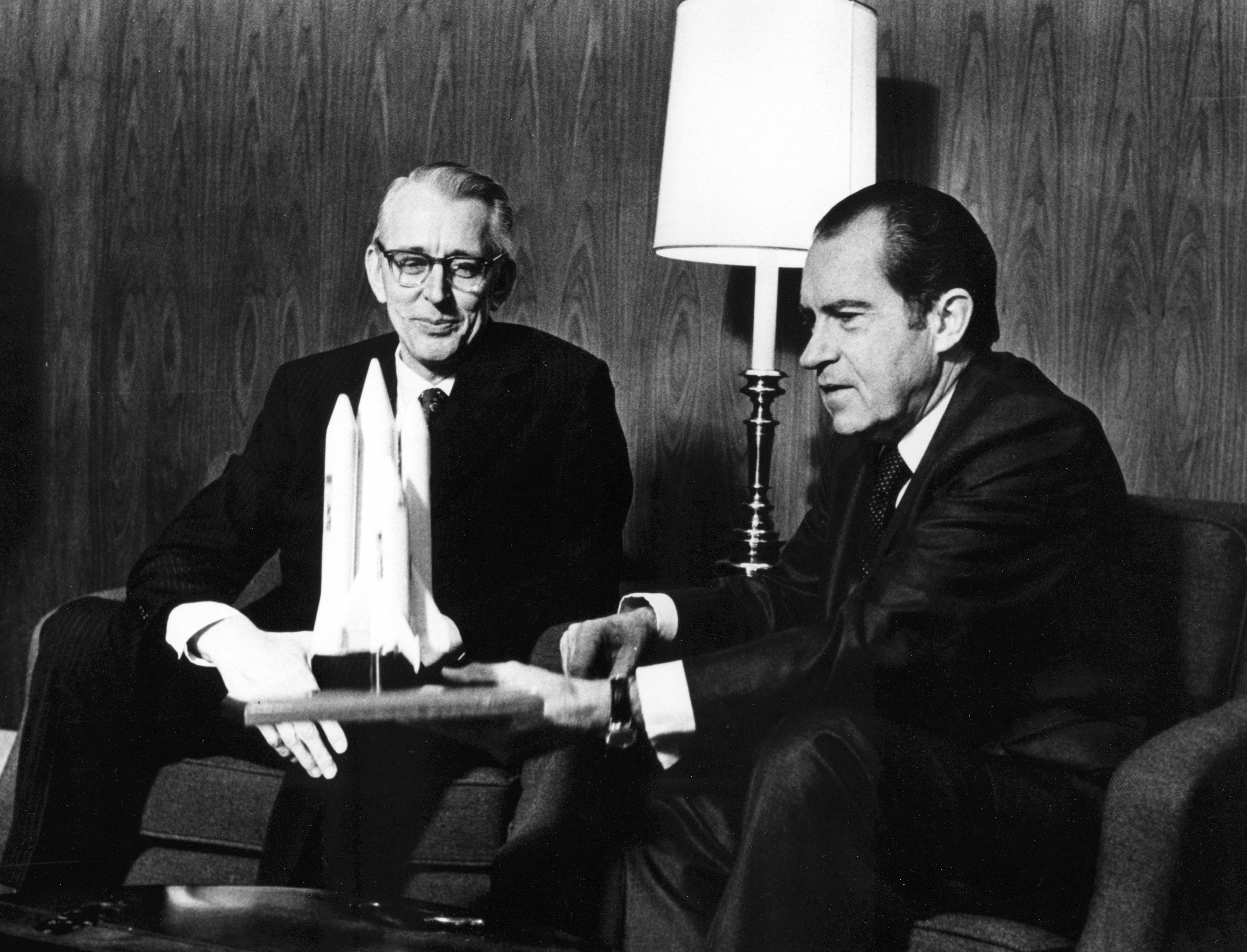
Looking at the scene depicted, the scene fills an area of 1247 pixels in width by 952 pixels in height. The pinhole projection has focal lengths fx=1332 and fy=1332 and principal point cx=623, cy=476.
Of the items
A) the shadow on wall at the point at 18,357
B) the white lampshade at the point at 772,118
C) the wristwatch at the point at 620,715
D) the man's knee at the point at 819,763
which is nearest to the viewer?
the man's knee at the point at 819,763

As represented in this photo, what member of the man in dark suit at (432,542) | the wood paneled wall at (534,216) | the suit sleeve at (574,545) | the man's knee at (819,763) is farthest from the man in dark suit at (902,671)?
the wood paneled wall at (534,216)

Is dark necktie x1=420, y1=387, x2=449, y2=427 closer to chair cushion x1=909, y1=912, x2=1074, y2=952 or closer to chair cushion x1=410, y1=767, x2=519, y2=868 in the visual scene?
chair cushion x1=410, y1=767, x2=519, y2=868

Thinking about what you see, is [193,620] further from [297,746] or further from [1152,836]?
[1152,836]

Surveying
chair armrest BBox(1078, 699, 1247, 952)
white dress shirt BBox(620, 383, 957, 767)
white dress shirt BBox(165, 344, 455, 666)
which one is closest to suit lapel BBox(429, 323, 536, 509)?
white dress shirt BBox(165, 344, 455, 666)

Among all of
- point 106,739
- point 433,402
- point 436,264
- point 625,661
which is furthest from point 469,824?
point 436,264

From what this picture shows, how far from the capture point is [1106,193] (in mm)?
2631

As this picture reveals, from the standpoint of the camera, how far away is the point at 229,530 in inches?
Answer: 91.6

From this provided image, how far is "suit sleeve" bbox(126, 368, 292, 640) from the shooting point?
A: 2.21 metres

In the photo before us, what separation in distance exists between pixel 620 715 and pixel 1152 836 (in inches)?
25.1

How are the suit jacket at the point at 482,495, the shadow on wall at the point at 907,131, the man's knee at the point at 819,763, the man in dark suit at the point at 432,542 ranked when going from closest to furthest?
the man's knee at the point at 819,763, the man in dark suit at the point at 432,542, the suit jacket at the point at 482,495, the shadow on wall at the point at 907,131

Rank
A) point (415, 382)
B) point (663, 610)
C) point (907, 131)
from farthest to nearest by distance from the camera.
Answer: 1. point (907, 131)
2. point (415, 382)
3. point (663, 610)

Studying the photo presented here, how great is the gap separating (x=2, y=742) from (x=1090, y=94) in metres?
3.23

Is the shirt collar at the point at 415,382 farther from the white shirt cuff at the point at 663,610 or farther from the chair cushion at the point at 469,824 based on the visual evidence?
the chair cushion at the point at 469,824

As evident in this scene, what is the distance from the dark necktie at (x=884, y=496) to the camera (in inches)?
79.0
